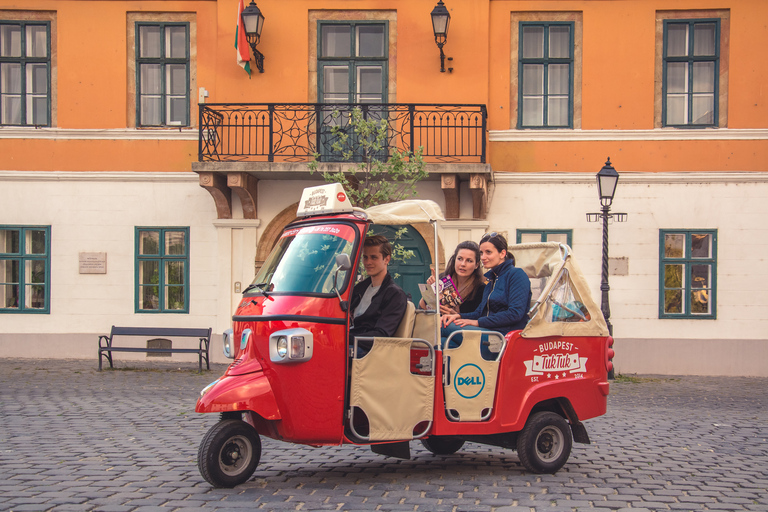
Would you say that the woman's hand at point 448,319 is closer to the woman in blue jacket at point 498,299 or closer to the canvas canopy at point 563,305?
the woman in blue jacket at point 498,299

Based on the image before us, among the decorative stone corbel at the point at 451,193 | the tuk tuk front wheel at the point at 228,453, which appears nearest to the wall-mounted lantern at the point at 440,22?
the decorative stone corbel at the point at 451,193

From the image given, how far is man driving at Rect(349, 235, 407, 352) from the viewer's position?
19.7 ft

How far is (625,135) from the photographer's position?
15930 millimetres

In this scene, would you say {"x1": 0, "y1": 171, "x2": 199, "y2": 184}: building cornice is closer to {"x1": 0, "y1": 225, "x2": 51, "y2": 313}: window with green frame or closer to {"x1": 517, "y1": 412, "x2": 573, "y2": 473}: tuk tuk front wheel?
{"x1": 0, "y1": 225, "x2": 51, "y2": 313}: window with green frame

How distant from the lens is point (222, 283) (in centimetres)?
1616

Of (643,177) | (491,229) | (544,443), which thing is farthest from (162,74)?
(544,443)

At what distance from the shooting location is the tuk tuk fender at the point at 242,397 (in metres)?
5.41

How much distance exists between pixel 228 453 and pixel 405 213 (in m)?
2.20

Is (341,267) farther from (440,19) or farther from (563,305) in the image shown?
(440,19)

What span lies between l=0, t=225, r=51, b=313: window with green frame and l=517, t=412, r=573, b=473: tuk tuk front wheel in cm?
1280

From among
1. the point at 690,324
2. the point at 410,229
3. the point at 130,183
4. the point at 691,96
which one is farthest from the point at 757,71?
the point at 130,183

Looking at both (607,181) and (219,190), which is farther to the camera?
(219,190)

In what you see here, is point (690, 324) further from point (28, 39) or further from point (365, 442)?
point (28, 39)

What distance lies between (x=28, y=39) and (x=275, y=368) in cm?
1394
